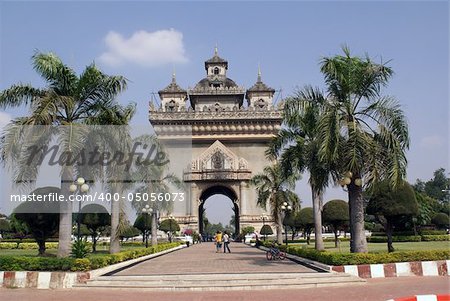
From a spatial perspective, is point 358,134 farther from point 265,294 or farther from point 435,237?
point 435,237

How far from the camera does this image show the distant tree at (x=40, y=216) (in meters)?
21.9

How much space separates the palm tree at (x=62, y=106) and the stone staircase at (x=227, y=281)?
11.6ft

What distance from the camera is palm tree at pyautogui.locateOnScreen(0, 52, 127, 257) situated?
15.3 metres

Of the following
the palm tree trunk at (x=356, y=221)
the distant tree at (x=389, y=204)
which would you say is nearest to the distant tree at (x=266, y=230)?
the distant tree at (x=389, y=204)

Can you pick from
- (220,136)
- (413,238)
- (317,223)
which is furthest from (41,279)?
(220,136)

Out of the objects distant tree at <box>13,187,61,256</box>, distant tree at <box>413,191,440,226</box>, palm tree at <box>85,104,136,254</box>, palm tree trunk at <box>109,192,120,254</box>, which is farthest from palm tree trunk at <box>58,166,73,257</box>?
distant tree at <box>413,191,440,226</box>

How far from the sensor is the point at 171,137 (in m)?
61.8

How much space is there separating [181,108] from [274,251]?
47721 millimetres

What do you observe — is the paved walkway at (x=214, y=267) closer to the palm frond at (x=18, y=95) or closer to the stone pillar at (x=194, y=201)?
the palm frond at (x=18, y=95)

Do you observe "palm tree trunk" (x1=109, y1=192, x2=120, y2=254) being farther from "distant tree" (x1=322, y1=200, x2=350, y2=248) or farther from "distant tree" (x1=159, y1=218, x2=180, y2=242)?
"distant tree" (x1=159, y1=218, x2=180, y2=242)

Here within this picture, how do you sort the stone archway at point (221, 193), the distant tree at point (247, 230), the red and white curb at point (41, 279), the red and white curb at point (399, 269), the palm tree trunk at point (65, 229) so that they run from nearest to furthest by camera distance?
the red and white curb at point (41, 279), the red and white curb at point (399, 269), the palm tree trunk at point (65, 229), the distant tree at point (247, 230), the stone archway at point (221, 193)

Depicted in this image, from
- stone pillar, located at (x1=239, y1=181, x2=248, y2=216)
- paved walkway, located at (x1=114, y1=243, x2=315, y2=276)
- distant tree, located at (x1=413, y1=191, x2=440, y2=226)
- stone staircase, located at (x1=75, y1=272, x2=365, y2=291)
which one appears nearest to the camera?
stone staircase, located at (x1=75, y1=272, x2=365, y2=291)

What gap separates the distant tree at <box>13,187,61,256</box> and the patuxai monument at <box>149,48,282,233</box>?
35605 millimetres

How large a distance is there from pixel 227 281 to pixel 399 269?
18.0 ft
